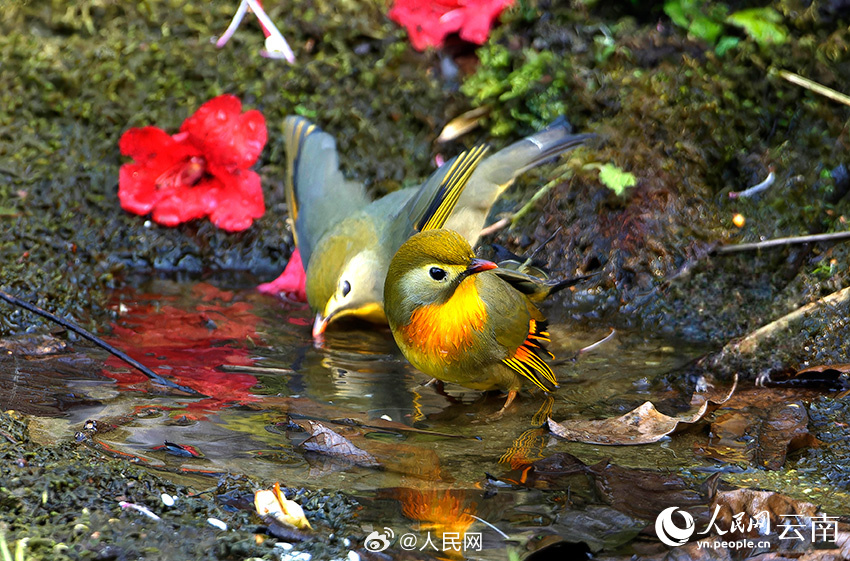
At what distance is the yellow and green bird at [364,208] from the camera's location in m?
4.72

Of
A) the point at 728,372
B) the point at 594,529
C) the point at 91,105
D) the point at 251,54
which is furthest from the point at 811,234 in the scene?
the point at 91,105

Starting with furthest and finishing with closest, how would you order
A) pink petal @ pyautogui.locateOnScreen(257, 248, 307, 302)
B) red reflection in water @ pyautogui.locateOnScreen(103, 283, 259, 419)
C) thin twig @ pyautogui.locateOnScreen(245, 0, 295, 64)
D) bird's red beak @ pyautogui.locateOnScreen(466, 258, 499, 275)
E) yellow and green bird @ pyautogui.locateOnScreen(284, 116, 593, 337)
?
thin twig @ pyautogui.locateOnScreen(245, 0, 295, 64) < pink petal @ pyautogui.locateOnScreen(257, 248, 307, 302) < yellow and green bird @ pyautogui.locateOnScreen(284, 116, 593, 337) < red reflection in water @ pyautogui.locateOnScreen(103, 283, 259, 419) < bird's red beak @ pyautogui.locateOnScreen(466, 258, 499, 275)

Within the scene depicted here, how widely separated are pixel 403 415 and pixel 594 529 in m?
1.26

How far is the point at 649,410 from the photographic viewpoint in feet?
11.6

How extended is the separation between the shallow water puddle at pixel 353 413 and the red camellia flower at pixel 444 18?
234 cm

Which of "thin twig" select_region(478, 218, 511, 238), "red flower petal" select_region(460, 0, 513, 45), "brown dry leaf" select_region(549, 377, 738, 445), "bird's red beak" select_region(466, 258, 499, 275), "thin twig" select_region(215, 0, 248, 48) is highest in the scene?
"thin twig" select_region(215, 0, 248, 48)

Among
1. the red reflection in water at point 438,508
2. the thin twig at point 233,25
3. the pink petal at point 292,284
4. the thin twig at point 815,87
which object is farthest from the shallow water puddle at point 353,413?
the thin twig at point 233,25

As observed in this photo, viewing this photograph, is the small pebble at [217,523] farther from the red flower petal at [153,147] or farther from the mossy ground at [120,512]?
the red flower petal at [153,147]

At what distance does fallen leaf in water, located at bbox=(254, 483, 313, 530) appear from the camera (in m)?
2.61

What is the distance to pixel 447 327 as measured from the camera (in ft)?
12.2

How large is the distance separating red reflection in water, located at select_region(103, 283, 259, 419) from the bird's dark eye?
3.26 ft

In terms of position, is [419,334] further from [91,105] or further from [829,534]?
[91,105]

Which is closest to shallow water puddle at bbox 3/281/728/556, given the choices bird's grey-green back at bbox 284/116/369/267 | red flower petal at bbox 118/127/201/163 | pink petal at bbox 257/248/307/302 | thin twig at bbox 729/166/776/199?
pink petal at bbox 257/248/307/302

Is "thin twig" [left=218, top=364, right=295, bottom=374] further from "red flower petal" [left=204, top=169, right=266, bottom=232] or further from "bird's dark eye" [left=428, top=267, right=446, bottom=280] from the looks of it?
"red flower petal" [left=204, top=169, right=266, bottom=232]
